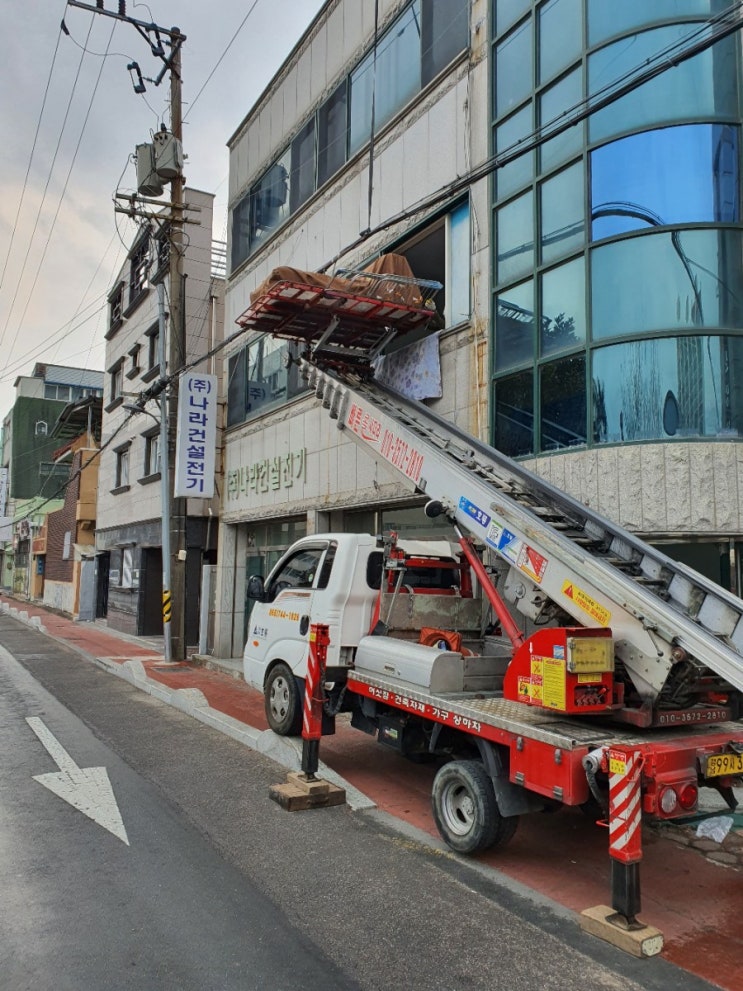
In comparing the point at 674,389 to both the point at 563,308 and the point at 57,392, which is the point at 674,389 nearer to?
the point at 563,308

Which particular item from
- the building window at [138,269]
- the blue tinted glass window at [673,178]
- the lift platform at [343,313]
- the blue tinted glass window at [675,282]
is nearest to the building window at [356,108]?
the lift platform at [343,313]

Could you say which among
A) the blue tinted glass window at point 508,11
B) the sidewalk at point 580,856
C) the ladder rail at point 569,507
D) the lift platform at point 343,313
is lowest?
the sidewalk at point 580,856

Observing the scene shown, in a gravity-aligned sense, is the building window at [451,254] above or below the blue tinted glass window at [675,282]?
above

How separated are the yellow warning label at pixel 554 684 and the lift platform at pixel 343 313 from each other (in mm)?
5929

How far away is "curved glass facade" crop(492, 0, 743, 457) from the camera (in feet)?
24.7

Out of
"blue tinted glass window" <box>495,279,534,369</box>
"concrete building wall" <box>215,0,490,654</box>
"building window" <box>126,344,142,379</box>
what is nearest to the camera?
"blue tinted glass window" <box>495,279,534,369</box>

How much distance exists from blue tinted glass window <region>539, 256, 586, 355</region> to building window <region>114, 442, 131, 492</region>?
19392 millimetres

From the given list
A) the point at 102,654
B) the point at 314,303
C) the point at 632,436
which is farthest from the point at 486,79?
the point at 102,654

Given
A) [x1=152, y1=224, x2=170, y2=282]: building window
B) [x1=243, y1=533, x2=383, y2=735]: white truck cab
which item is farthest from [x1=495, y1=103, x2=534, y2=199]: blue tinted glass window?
[x1=152, y1=224, x2=170, y2=282]: building window

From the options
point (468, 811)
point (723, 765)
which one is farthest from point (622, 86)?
point (468, 811)

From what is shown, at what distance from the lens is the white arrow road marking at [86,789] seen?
238 inches

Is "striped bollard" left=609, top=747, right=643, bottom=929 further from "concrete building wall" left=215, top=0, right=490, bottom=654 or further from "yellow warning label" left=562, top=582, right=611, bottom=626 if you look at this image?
"concrete building wall" left=215, top=0, right=490, bottom=654

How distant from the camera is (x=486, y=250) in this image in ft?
33.1

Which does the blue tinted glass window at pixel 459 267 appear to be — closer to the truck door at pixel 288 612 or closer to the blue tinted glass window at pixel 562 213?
the blue tinted glass window at pixel 562 213
